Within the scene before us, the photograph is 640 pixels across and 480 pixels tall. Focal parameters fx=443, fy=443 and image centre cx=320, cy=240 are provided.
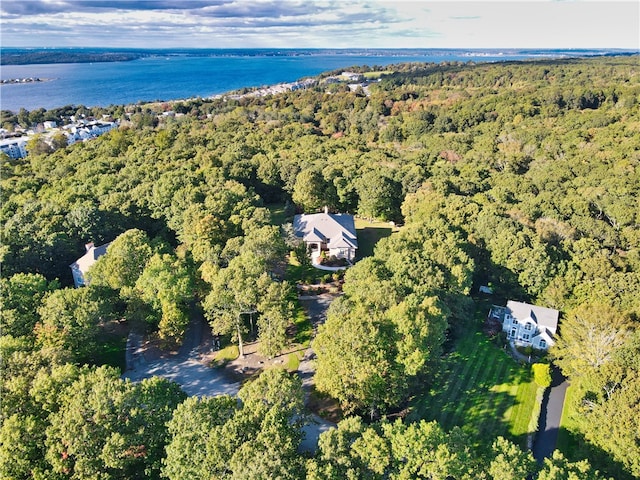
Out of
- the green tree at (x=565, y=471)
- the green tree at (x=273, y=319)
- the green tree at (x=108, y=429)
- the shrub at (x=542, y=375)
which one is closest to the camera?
the green tree at (x=565, y=471)

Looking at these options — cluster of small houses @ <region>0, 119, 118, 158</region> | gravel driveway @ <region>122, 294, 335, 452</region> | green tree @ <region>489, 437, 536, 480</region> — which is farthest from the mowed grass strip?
cluster of small houses @ <region>0, 119, 118, 158</region>

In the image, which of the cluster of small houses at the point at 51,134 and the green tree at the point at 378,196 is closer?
the green tree at the point at 378,196

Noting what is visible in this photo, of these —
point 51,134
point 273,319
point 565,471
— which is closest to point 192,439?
point 273,319

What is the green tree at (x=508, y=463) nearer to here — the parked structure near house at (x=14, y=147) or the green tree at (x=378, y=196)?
the green tree at (x=378, y=196)

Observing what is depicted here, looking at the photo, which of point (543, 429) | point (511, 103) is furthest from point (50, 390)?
point (511, 103)

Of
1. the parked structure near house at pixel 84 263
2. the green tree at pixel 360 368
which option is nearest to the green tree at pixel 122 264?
the parked structure near house at pixel 84 263

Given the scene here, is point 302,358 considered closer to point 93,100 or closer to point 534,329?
point 534,329

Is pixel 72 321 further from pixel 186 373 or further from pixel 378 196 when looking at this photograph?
pixel 378 196

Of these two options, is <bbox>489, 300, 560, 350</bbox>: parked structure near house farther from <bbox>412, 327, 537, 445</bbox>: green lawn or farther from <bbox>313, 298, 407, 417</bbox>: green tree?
<bbox>313, 298, 407, 417</bbox>: green tree
